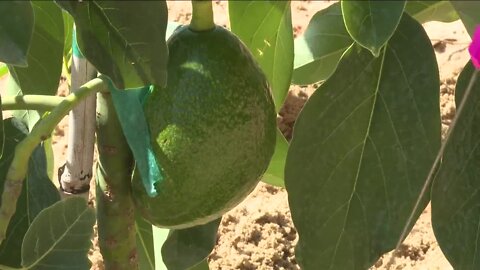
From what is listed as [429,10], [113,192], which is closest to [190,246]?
[113,192]

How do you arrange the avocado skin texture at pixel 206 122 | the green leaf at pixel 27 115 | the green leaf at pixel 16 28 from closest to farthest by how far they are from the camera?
the green leaf at pixel 16 28
the avocado skin texture at pixel 206 122
the green leaf at pixel 27 115

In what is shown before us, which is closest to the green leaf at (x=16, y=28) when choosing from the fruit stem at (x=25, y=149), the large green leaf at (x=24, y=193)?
the fruit stem at (x=25, y=149)

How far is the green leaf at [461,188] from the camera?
842mm

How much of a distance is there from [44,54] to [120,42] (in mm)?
247

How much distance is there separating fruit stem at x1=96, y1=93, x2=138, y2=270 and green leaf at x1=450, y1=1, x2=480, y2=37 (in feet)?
1.00

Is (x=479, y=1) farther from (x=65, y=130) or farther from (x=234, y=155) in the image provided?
(x=65, y=130)

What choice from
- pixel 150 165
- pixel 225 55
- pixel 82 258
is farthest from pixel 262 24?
pixel 82 258

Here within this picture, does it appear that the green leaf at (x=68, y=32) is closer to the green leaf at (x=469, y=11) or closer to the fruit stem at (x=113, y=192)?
the fruit stem at (x=113, y=192)

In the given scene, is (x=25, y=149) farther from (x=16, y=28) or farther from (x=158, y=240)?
(x=158, y=240)

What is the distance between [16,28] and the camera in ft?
2.02

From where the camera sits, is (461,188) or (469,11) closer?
(469,11)

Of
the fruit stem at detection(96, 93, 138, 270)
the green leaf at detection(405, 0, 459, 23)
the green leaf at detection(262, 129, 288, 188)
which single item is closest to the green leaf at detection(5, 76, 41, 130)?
the fruit stem at detection(96, 93, 138, 270)

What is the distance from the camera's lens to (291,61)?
0.83m

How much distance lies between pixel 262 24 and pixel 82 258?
10.2 inches
